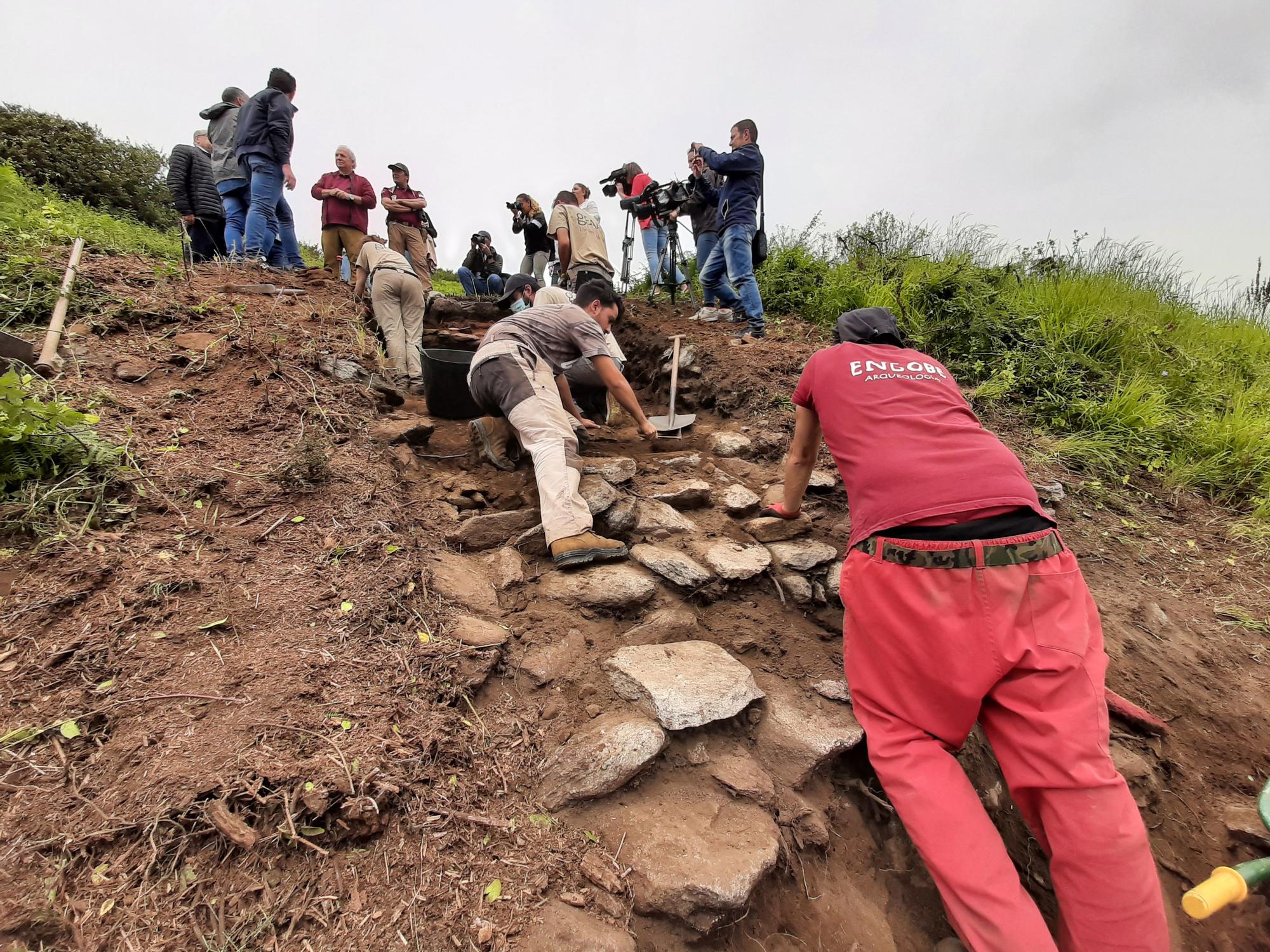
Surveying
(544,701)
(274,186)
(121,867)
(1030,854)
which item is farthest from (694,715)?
(274,186)

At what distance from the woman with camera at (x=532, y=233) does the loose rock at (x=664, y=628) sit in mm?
6293

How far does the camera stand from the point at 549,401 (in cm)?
293

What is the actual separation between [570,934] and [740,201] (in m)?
5.48

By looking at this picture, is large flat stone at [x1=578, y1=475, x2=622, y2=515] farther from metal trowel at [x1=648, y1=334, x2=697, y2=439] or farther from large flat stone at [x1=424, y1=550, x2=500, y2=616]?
metal trowel at [x1=648, y1=334, x2=697, y2=439]

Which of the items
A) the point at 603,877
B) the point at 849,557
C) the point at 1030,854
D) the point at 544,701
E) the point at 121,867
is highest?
the point at 849,557

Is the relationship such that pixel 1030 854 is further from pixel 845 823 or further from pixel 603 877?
pixel 603 877

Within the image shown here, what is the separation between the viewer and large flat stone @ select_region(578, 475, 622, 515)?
107 inches

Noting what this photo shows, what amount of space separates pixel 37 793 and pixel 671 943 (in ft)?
5.17

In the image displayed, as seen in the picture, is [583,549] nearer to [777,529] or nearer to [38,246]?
[777,529]

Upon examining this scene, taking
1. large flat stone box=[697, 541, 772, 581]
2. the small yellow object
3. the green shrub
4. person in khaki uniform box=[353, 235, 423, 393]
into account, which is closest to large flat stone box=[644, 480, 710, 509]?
large flat stone box=[697, 541, 772, 581]

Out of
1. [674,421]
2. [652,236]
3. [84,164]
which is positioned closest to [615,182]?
[652,236]

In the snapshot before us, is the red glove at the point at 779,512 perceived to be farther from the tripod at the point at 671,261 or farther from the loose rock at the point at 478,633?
the tripod at the point at 671,261

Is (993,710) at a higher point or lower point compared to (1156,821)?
higher

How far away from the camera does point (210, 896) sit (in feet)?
3.82
